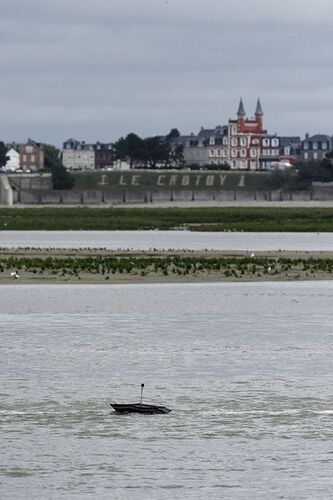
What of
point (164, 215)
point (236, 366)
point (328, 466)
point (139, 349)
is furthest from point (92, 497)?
point (164, 215)

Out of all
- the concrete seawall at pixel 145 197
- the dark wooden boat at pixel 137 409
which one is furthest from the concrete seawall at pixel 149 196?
the dark wooden boat at pixel 137 409

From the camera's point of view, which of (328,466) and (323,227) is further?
(323,227)

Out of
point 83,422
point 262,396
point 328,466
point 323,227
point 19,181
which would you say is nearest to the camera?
point 328,466

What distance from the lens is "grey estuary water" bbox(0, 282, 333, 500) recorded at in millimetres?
21141

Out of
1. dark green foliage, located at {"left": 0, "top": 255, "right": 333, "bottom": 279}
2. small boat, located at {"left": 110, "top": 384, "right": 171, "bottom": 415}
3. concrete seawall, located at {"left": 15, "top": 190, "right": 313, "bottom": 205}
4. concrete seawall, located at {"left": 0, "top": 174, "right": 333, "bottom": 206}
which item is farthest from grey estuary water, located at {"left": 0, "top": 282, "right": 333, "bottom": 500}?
concrete seawall, located at {"left": 15, "top": 190, "right": 313, "bottom": 205}

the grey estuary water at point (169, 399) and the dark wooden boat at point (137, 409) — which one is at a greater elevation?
the dark wooden boat at point (137, 409)

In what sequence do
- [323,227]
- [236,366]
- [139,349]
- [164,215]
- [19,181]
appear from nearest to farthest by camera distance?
[236,366]
[139,349]
[323,227]
[164,215]
[19,181]

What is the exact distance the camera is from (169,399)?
26.8 meters

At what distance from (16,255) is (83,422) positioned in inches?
1589

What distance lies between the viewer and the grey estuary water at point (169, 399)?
69.4 feet

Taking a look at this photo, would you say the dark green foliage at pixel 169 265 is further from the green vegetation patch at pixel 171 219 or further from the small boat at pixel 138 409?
the green vegetation patch at pixel 171 219

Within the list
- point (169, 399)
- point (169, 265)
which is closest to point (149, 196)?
point (169, 265)

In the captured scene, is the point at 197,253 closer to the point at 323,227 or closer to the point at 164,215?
the point at 323,227

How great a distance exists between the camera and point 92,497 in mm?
20062
